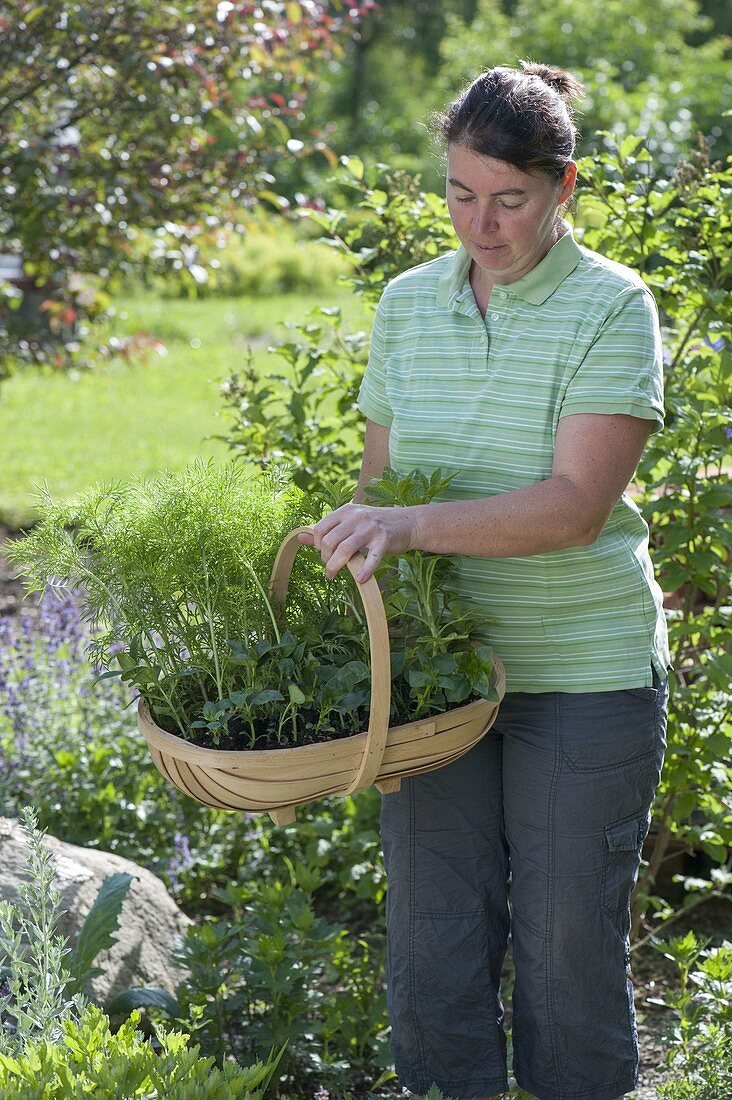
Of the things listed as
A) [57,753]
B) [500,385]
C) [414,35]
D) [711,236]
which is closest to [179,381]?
[57,753]

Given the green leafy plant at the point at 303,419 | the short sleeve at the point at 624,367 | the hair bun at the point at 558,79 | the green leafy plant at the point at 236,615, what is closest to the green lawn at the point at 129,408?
the green leafy plant at the point at 303,419

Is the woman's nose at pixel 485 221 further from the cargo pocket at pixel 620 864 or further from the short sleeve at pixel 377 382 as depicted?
the cargo pocket at pixel 620 864

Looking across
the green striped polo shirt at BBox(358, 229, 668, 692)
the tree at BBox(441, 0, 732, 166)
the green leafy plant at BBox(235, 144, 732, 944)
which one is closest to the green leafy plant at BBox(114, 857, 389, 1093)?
the green leafy plant at BBox(235, 144, 732, 944)

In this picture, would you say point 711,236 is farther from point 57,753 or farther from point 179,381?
point 179,381

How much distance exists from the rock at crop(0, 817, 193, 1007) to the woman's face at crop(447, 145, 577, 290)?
1.50 metres

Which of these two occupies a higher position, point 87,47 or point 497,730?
point 87,47

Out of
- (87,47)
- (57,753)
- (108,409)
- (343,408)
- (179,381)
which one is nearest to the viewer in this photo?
(343,408)

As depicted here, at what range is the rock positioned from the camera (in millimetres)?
2525

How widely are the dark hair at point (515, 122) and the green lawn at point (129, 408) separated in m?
3.06

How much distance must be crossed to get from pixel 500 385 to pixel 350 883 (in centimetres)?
160

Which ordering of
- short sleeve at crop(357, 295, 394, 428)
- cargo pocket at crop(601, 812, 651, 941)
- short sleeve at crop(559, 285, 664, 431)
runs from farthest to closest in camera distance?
short sleeve at crop(357, 295, 394, 428) → cargo pocket at crop(601, 812, 651, 941) → short sleeve at crop(559, 285, 664, 431)

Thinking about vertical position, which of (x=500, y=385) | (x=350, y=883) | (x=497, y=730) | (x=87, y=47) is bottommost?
(x=350, y=883)

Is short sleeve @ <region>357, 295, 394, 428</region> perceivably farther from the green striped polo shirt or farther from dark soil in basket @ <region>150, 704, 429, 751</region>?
dark soil in basket @ <region>150, 704, 429, 751</region>

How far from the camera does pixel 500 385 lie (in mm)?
1902
